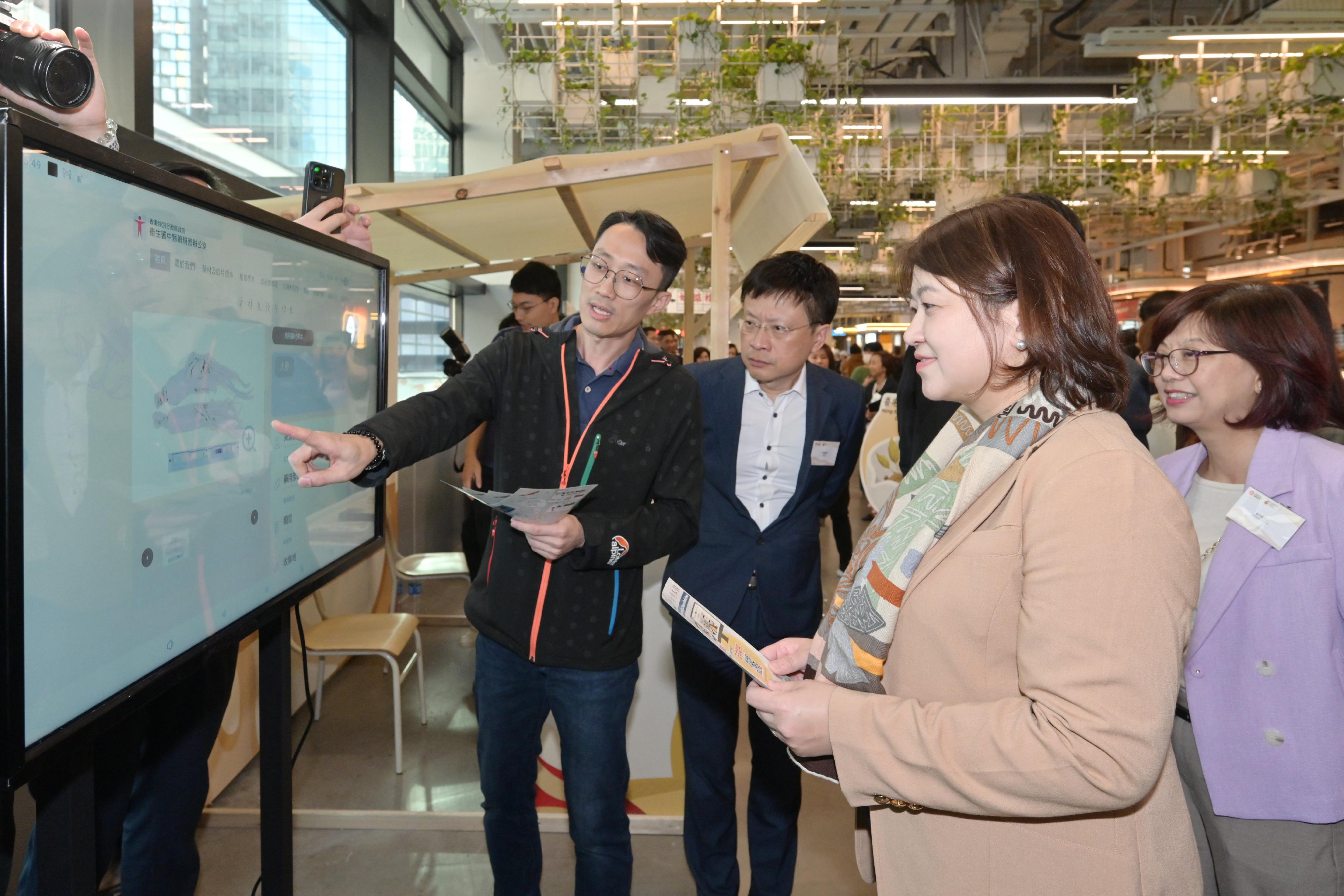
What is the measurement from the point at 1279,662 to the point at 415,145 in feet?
26.7

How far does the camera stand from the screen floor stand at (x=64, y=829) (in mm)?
1072

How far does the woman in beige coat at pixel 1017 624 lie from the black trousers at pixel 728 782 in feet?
3.68

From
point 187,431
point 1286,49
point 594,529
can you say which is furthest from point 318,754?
point 1286,49

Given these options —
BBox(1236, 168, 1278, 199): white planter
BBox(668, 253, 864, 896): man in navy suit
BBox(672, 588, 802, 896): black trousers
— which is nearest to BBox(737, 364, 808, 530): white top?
BBox(668, 253, 864, 896): man in navy suit

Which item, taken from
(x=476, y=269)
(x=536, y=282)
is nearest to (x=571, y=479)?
(x=536, y=282)

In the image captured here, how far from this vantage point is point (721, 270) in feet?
9.65

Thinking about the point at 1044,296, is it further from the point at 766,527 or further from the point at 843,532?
the point at 843,532

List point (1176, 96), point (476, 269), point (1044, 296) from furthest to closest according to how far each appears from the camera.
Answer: point (1176, 96)
point (476, 269)
point (1044, 296)

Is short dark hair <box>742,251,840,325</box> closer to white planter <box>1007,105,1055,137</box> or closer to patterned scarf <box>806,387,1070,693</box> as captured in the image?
patterned scarf <box>806,387,1070,693</box>

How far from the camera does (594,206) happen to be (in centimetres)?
390

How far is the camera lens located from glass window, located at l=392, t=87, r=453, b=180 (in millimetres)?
5972

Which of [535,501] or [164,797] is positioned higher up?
[535,501]

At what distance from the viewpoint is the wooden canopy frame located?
2.99 metres

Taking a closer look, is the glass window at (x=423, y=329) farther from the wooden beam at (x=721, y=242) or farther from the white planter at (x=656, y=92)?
the wooden beam at (x=721, y=242)
